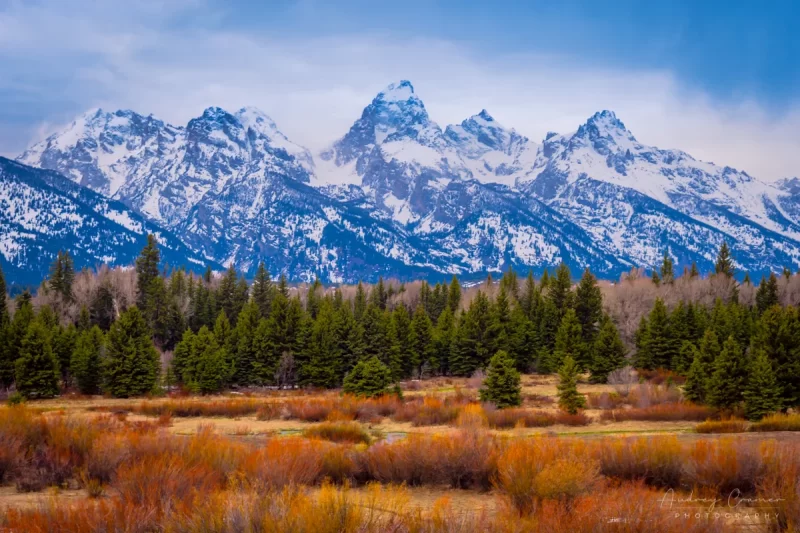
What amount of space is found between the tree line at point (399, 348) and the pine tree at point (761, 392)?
6cm

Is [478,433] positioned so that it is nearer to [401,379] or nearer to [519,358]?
[401,379]

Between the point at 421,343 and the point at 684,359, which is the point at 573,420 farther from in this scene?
the point at 421,343

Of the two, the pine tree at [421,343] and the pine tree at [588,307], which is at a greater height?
the pine tree at [588,307]

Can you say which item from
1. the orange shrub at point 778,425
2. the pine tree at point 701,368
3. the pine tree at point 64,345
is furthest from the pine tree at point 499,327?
the orange shrub at point 778,425

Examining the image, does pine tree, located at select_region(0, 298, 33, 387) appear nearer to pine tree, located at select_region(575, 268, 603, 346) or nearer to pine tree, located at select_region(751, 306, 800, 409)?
pine tree, located at select_region(751, 306, 800, 409)

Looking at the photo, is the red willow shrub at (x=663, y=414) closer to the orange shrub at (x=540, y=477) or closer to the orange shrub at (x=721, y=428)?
the orange shrub at (x=721, y=428)

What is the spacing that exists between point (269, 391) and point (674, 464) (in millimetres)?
45608

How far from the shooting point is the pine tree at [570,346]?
57.7 metres

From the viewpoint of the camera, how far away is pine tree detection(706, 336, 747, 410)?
28344 millimetres

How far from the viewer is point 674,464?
435 inches

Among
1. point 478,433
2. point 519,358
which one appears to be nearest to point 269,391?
point 519,358

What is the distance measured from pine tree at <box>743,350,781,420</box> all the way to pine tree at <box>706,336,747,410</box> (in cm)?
58

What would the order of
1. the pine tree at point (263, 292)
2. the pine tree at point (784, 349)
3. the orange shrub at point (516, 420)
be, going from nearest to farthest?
the orange shrub at point (516, 420)
the pine tree at point (784, 349)
the pine tree at point (263, 292)

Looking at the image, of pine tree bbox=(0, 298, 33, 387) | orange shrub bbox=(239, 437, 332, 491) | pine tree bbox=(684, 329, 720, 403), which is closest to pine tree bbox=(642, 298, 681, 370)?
pine tree bbox=(684, 329, 720, 403)
